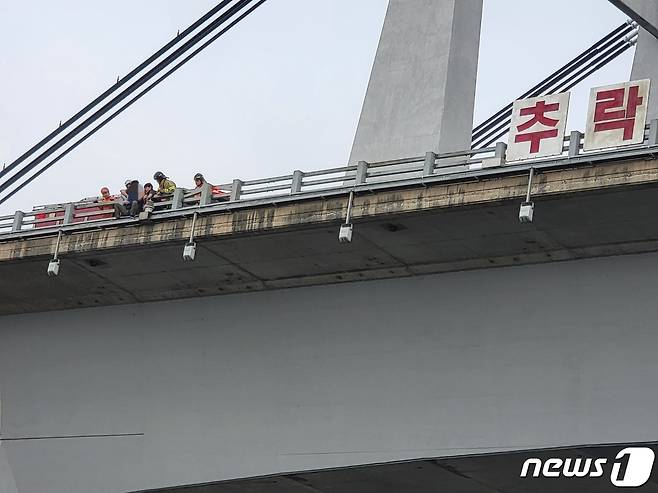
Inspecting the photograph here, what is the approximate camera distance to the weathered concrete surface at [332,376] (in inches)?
965

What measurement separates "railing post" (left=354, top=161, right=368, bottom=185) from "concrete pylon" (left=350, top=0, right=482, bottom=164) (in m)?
2.24

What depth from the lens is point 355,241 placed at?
2639cm

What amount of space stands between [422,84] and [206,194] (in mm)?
5148

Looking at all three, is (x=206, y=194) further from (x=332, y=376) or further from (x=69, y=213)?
(x=332, y=376)

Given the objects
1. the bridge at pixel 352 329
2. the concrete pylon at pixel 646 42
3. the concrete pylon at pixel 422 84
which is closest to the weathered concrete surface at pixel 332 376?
the bridge at pixel 352 329

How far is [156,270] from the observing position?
29.3m

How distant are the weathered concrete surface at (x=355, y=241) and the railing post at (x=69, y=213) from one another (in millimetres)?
578

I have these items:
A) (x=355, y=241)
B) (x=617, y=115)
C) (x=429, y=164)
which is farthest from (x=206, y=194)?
(x=617, y=115)

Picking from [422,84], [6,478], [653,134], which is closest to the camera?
[653,134]

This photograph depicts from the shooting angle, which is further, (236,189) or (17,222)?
(17,222)

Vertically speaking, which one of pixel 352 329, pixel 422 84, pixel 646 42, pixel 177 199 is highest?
pixel 646 42

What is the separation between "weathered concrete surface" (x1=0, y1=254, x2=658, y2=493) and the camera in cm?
2450

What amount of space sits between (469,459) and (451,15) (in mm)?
9477

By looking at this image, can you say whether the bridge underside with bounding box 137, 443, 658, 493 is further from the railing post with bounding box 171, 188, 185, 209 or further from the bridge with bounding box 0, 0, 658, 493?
the railing post with bounding box 171, 188, 185, 209
